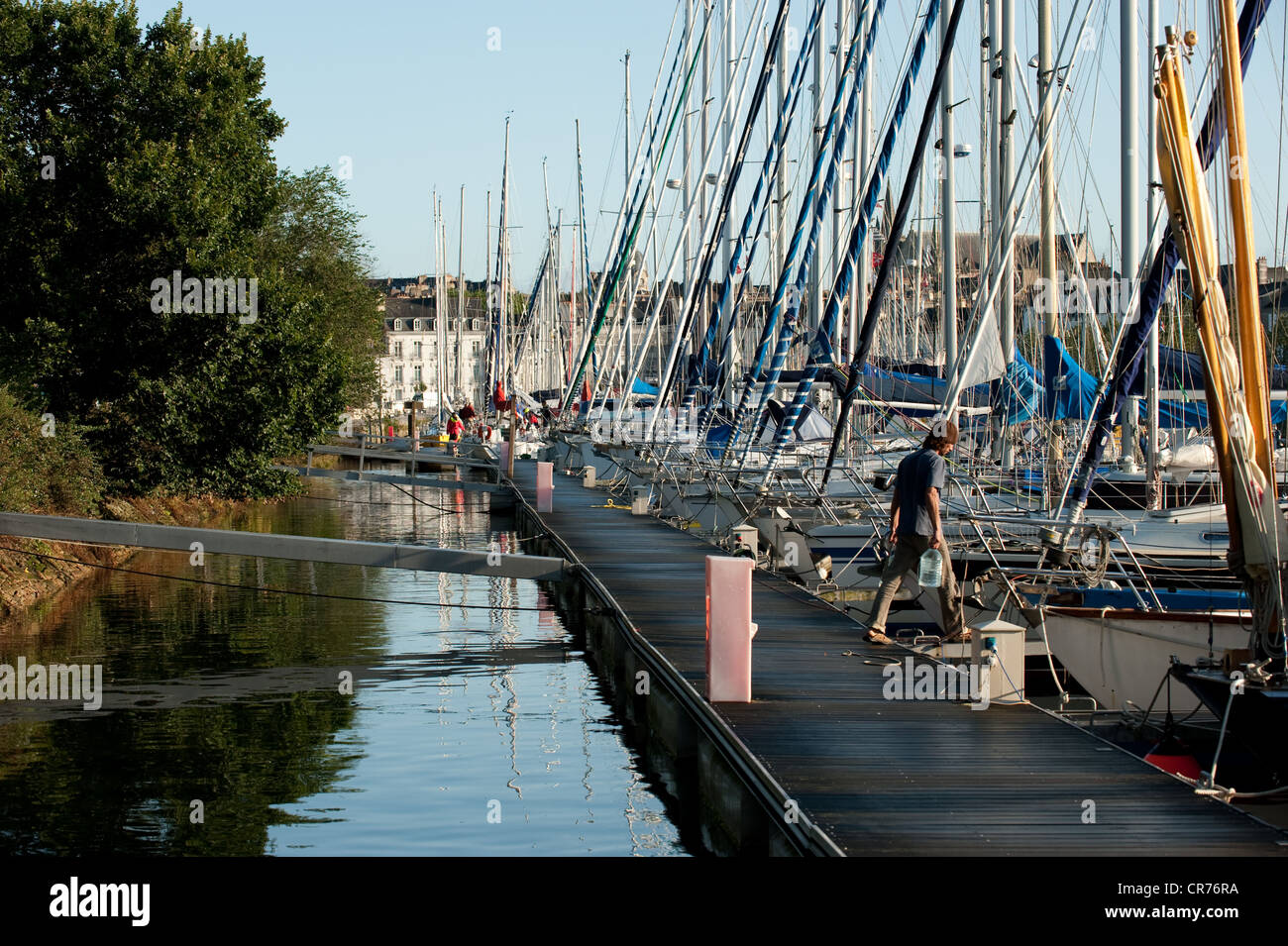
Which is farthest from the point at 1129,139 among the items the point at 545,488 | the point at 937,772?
the point at 545,488

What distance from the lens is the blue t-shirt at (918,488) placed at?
13812 millimetres

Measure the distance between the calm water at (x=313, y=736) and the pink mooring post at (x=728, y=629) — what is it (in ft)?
4.26

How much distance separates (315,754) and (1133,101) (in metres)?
14.2

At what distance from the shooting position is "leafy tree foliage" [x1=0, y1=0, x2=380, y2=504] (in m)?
29.7

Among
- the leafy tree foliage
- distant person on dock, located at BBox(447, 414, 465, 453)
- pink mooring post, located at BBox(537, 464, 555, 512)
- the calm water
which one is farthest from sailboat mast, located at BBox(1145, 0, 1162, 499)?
distant person on dock, located at BBox(447, 414, 465, 453)

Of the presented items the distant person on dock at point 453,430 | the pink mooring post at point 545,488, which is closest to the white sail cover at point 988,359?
the pink mooring post at point 545,488

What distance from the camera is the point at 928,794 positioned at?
923 centimetres

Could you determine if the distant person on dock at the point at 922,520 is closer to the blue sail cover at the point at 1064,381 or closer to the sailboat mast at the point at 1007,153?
the sailboat mast at the point at 1007,153

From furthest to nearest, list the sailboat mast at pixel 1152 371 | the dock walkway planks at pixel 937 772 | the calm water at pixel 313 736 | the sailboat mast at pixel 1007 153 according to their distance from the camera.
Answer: the sailboat mast at pixel 1007 153, the sailboat mast at pixel 1152 371, the calm water at pixel 313 736, the dock walkway planks at pixel 937 772

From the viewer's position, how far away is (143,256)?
29750mm

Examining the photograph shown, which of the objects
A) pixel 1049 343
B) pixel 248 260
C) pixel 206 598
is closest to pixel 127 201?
pixel 248 260

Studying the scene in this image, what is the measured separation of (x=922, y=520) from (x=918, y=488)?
30 centimetres
